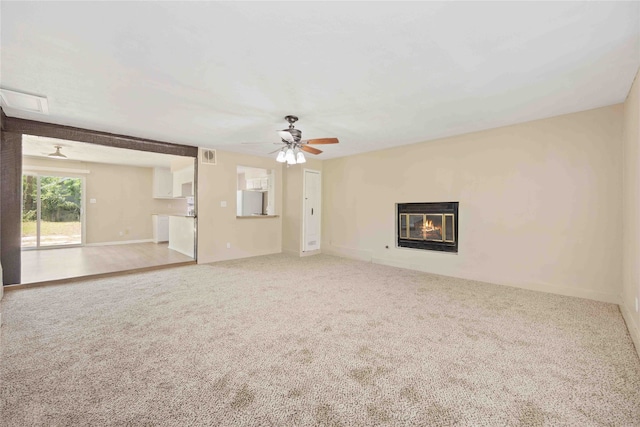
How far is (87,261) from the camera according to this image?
5504 mm

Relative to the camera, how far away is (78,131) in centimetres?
408

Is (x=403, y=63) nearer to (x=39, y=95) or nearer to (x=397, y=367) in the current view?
(x=397, y=367)

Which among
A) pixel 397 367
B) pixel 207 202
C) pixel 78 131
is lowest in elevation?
pixel 397 367

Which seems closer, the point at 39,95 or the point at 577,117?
the point at 39,95

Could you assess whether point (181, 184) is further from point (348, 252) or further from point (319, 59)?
point (319, 59)

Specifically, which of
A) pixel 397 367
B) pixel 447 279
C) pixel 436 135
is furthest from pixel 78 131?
pixel 447 279

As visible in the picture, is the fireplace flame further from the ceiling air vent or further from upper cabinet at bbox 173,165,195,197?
upper cabinet at bbox 173,165,195,197

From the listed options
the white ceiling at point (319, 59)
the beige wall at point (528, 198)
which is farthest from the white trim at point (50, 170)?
the beige wall at point (528, 198)

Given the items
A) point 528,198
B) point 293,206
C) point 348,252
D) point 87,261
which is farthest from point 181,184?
point 528,198

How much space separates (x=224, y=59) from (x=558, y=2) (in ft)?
7.39

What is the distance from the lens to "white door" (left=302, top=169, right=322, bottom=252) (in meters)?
6.36

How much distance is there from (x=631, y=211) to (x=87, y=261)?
8406 millimetres

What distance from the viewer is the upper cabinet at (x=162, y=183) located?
852cm

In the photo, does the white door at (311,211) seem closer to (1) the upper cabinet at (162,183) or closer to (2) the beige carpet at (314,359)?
(2) the beige carpet at (314,359)
